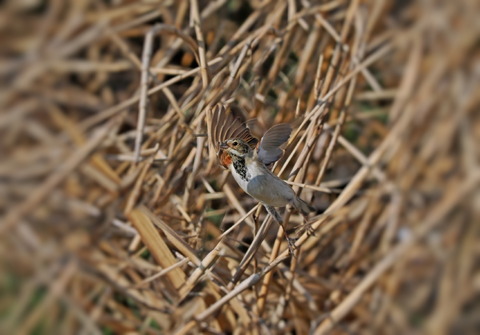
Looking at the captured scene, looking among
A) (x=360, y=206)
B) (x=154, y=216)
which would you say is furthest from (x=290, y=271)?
(x=360, y=206)

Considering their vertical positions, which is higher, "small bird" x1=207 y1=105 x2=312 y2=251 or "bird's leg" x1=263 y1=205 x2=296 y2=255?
"small bird" x1=207 y1=105 x2=312 y2=251

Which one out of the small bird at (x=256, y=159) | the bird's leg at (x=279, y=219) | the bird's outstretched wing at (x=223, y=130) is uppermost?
the bird's outstretched wing at (x=223, y=130)

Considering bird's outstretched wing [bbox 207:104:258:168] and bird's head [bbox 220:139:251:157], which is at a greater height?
bird's outstretched wing [bbox 207:104:258:168]

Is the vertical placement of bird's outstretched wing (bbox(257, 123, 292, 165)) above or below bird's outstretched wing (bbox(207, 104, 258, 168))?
below

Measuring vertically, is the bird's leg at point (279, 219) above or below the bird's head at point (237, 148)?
below

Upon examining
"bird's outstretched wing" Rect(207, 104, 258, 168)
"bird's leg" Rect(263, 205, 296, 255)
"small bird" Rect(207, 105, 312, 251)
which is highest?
"bird's outstretched wing" Rect(207, 104, 258, 168)
